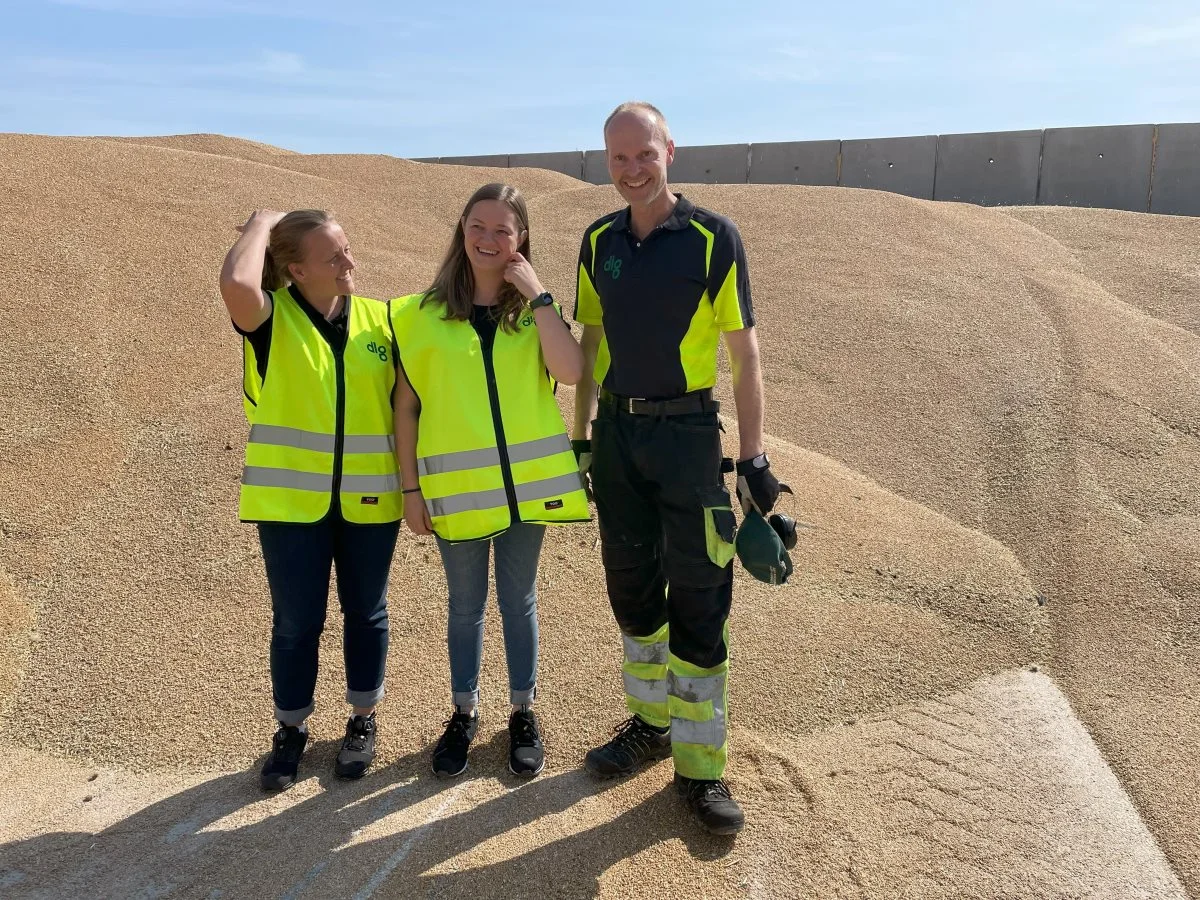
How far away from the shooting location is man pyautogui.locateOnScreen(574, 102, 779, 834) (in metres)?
3.05

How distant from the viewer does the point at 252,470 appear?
316 centimetres

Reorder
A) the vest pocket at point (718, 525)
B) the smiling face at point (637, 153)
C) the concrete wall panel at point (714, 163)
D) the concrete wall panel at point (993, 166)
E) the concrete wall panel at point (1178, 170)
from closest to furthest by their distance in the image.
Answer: the smiling face at point (637, 153), the vest pocket at point (718, 525), the concrete wall panel at point (1178, 170), the concrete wall panel at point (993, 166), the concrete wall panel at point (714, 163)

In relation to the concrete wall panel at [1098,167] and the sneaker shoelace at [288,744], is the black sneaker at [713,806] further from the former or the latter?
the concrete wall panel at [1098,167]

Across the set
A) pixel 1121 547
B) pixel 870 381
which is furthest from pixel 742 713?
pixel 870 381

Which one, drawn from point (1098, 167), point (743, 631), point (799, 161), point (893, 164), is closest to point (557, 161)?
point (799, 161)

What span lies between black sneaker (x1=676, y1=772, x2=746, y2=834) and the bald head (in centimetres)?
223

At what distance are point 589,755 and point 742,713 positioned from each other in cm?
81

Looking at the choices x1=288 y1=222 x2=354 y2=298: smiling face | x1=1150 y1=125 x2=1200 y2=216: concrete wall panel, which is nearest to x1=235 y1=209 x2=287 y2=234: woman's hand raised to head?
x1=288 y1=222 x2=354 y2=298: smiling face

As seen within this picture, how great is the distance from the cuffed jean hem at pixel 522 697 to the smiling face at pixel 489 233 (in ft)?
5.25

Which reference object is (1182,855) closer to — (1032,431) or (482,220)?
(482,220)

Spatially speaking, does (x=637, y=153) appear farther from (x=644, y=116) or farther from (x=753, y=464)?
(x=753, y=464)

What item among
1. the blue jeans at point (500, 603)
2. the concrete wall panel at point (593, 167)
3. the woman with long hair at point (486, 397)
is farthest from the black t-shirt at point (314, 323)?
the concrete wall panel at point (593, 167)

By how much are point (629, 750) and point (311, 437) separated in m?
1.66

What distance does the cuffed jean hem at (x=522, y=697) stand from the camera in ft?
11.7
